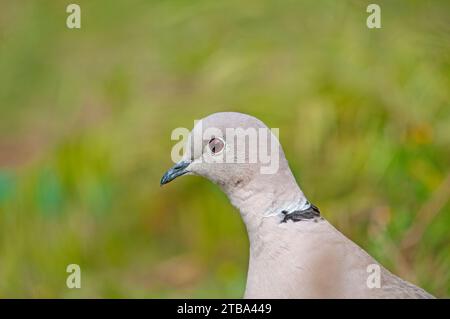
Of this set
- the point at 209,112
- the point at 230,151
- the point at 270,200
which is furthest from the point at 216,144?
the point at 209,112

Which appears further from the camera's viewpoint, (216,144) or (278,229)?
(216,144)

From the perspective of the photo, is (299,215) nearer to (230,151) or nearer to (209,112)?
(230,151)

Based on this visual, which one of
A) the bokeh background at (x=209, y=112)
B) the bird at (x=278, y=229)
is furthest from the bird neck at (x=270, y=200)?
the bokeh background at (x=209, y=112)

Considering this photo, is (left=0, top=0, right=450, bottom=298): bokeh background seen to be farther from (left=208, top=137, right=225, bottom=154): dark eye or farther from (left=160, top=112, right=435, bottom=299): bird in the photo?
(left=208, top=137, right=225, bottom=154): dark eye

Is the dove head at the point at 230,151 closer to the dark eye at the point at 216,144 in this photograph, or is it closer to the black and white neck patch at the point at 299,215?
the dark eye at the point at 216,144

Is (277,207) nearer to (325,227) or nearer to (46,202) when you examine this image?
(325,227)
